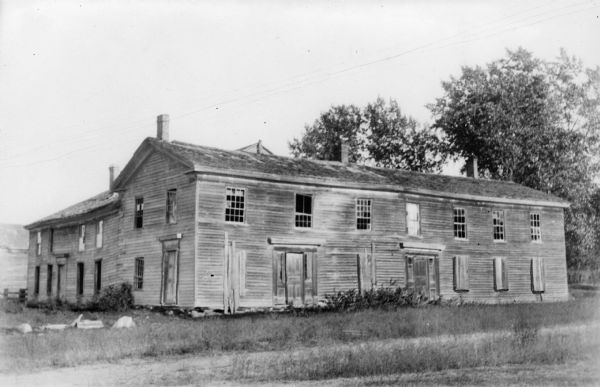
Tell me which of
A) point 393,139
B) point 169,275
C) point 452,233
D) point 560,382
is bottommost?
point 560,382

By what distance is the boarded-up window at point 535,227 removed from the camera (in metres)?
35.8

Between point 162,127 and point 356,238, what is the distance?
9982 millimetres

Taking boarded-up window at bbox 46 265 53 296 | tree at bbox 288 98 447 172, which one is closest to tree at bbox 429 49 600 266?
tree at bbox 288 98 447 172

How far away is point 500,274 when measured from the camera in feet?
112

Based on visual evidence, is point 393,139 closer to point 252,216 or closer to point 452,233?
point 452,233

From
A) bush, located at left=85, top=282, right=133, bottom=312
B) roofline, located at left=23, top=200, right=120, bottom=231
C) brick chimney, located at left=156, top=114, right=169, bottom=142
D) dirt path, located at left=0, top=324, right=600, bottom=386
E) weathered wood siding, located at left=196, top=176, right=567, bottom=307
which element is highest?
brick chimney, located at left=156, top=114, right=169, bottom=142

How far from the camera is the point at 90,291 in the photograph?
35.3 m

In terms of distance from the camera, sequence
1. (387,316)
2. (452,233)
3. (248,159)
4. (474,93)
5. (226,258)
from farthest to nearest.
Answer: (474,93), (452,233), (248,159), (226,258), (387,316)

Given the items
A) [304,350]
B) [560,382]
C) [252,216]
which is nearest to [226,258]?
[252,216]

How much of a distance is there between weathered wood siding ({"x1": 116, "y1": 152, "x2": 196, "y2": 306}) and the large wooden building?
8 centimetres

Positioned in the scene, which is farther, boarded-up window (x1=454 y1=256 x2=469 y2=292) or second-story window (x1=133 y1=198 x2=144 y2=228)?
boarded-up window (x1=454 y1=256 x2=469 y2=292)

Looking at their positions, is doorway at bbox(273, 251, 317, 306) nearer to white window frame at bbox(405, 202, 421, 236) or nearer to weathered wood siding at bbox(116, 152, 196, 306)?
weathered wood siding at bbox(116, 152, 196, 306)

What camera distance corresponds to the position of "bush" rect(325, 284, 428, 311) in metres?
26.7

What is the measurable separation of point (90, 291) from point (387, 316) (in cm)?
1930
